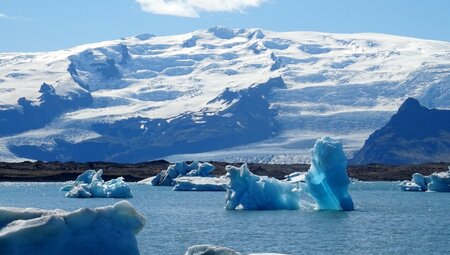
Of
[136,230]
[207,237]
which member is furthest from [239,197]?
[136,230]

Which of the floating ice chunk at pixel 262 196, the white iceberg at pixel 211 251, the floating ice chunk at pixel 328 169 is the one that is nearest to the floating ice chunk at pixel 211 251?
the white iceberg at pixel 211 251

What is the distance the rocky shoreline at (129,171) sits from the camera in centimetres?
11569

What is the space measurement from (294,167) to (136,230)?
12506cm

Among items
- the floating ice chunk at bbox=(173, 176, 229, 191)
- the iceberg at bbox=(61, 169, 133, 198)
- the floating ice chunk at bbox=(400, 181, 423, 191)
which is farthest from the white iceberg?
the floating ice chunk at bbox=(400, 181, 423, 191)

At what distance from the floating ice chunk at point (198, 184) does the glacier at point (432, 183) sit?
1659 centimetres

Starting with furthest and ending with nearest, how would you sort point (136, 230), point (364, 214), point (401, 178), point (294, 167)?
point (294, 167) < point (401, 178) < point (364, 214) < point (136, 230)

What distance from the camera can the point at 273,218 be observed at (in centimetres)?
4341

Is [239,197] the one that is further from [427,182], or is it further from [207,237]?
[427,182]

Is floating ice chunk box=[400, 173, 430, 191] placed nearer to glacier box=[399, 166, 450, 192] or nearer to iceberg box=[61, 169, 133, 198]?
glacier box=[399, 166, 450, 192]

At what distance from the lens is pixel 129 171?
126750mm

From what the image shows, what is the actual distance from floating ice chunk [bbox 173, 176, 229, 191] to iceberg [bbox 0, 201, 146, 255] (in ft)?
201

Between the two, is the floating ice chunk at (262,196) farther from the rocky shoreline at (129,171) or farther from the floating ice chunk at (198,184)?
the rocky shoreline at (129,171)

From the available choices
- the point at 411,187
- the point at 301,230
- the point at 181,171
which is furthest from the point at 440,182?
the point at 301,230

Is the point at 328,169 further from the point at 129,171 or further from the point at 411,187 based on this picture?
the point at 129,171
